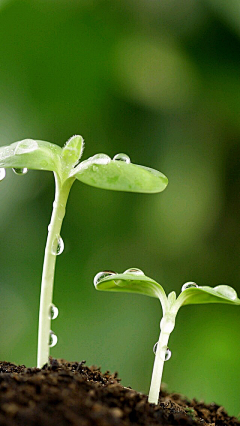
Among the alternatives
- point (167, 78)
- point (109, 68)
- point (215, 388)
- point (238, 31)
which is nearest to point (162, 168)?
point (167, 78)

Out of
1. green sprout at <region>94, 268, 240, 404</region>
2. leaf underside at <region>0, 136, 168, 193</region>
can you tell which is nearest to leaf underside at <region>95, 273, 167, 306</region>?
green sprout at <region>94, 268, 240, 404</region>

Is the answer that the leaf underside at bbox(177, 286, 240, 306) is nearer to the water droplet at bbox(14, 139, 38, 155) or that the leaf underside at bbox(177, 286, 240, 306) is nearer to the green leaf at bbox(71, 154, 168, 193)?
the green leaf at bbox(71, 154, 168, 193)

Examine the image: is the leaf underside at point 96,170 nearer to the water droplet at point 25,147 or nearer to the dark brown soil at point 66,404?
the water droplet at point 25,147

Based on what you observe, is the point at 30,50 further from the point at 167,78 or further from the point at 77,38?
the point at 167,78

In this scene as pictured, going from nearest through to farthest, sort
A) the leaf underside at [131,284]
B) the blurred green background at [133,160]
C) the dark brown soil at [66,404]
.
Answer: the dark brown soil at [66,404] < the leaf underside at [131,284] < the blurred green background at [133,160]

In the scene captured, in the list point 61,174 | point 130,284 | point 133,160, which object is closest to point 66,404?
point 130,284

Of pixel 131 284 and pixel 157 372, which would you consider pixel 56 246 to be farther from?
pixel 157 372

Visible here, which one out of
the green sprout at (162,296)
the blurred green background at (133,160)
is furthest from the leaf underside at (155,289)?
the blurred green background at (133,160)
